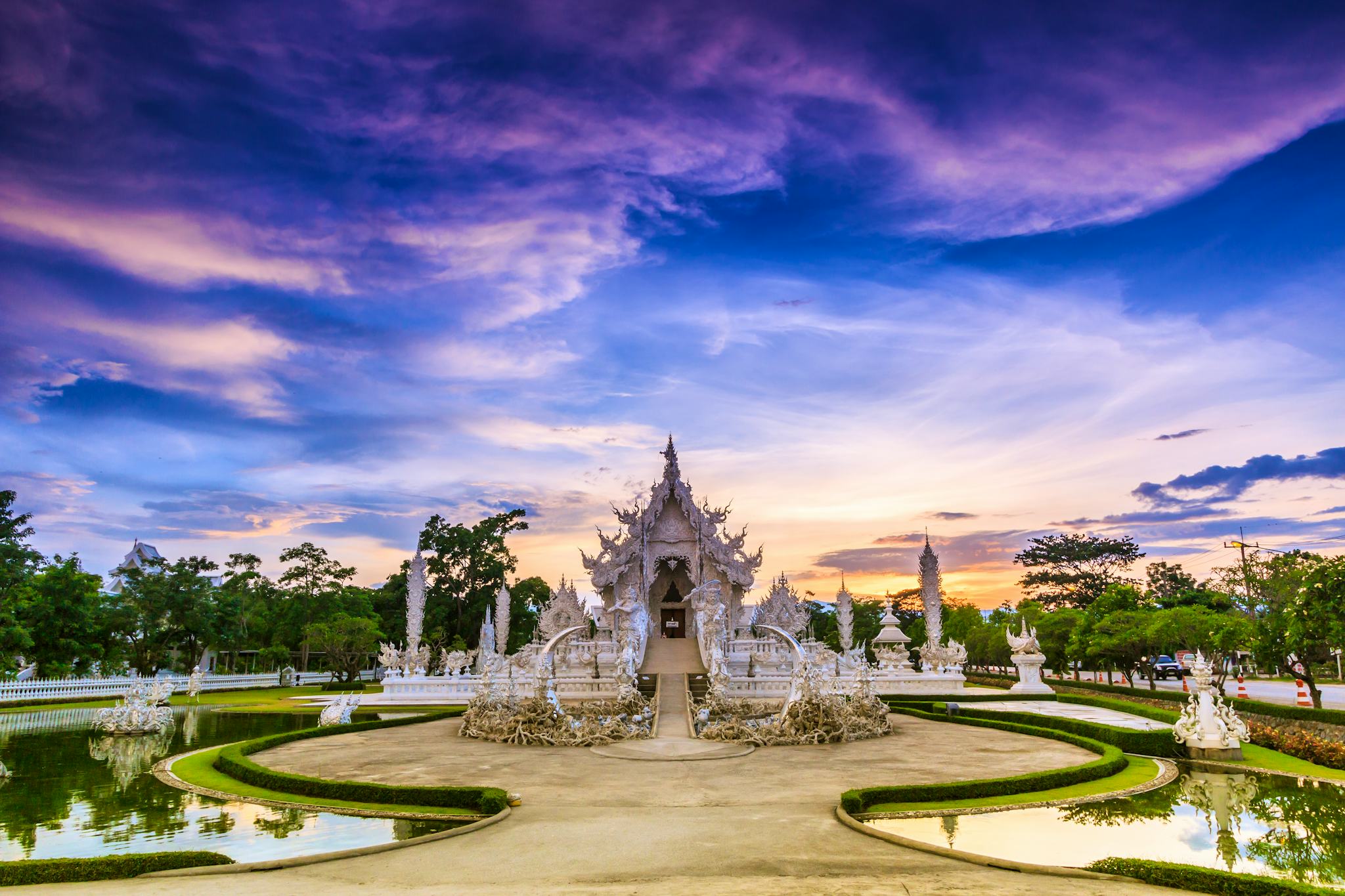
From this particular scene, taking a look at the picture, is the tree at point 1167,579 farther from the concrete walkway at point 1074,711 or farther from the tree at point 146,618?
the tree at point 146,618

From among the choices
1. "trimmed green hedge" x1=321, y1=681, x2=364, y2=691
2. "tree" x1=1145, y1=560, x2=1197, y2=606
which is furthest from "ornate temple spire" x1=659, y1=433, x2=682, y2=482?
"tree" x1=1145, y1=560, x2=1197, y2=606

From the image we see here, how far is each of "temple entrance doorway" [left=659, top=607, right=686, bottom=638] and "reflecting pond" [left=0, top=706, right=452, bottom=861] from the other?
2178cm

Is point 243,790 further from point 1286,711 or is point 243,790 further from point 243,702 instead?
point 243,702

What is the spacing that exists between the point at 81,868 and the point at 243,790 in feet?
16.0

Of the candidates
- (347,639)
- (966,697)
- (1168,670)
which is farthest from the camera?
(1168,670)

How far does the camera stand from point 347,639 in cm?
4128

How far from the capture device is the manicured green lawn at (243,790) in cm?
1016

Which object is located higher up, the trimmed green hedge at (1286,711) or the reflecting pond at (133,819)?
the reflecting pond at (133,819)

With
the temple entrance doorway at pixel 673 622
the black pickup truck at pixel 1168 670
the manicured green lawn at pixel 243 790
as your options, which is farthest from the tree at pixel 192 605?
the black pickup truck at pixel 1168 670

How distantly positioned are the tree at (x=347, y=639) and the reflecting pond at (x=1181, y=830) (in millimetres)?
37947

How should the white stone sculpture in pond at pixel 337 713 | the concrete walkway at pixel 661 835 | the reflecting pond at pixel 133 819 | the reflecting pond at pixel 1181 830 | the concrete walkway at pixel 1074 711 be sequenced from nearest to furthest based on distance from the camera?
the concrete walkway at pixel 661 835 → the reflecting pond at pixel 1181 830 → the reflecting pond at pixel 133 819 → the concrete walkway at pixel 1074 711 → the white stone sculpture in pond at pixel 337 713

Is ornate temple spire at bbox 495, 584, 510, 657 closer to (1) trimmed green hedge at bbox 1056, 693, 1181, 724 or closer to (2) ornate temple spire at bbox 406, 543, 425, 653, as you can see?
(2) ornate temple spire at bbox 406, 543, 425, 653

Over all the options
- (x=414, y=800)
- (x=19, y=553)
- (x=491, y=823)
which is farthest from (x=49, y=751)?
(x=19, y=553)

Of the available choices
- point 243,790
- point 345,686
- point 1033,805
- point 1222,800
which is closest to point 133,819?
point 243,790
